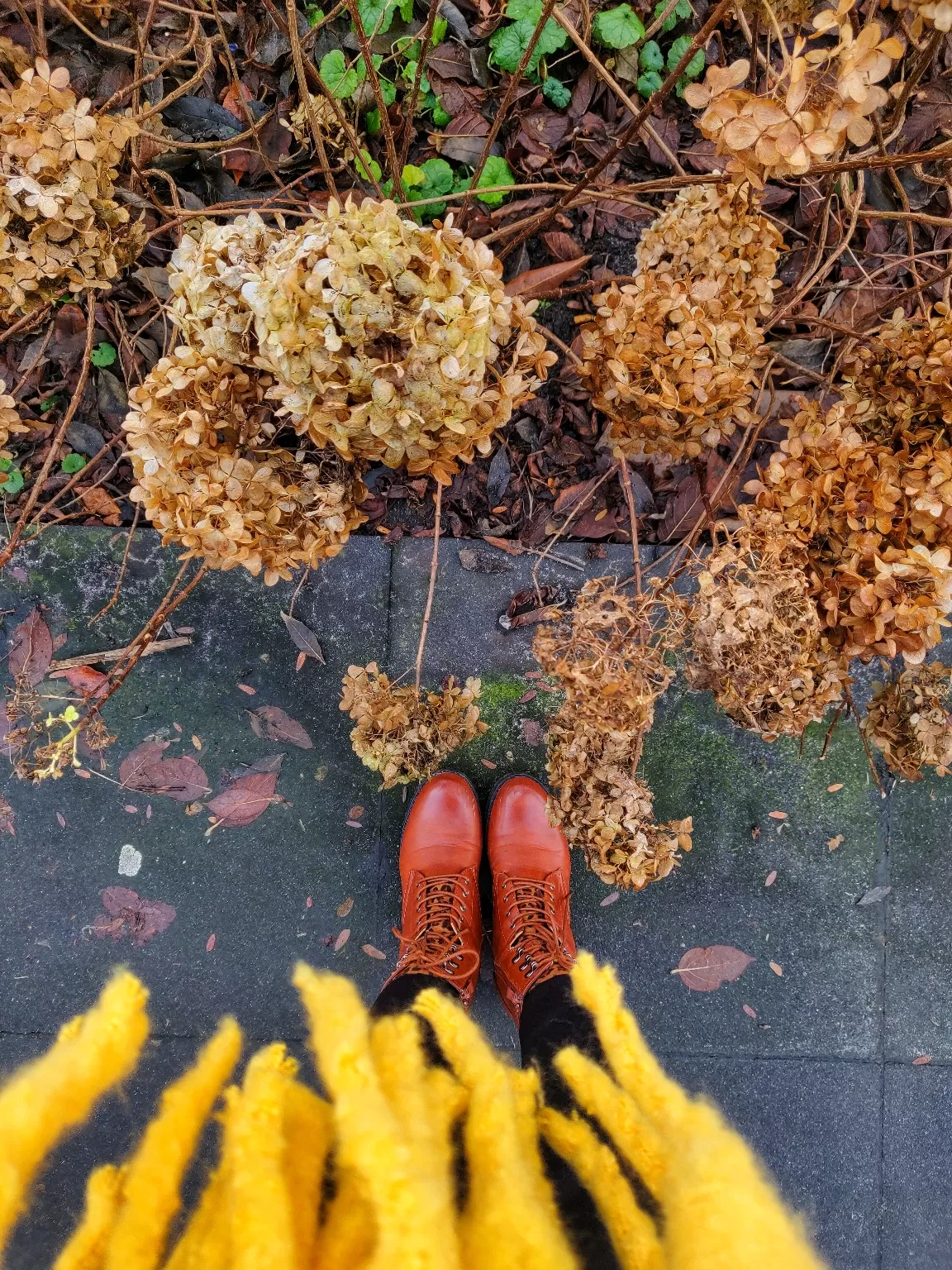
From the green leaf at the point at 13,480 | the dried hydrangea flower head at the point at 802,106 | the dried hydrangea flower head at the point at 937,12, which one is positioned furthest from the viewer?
the green leaf at the point at 13,480

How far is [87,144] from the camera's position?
121 cm

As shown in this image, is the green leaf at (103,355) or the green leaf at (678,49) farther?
the green leaf at (103,355)

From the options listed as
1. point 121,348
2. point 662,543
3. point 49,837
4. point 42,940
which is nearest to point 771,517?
point 662,543

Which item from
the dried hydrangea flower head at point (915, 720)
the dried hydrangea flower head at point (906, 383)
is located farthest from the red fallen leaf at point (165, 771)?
the dried hydrangea flower head at point (906, 383)

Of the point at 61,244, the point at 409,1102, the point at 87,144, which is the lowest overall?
the point at 409,1102

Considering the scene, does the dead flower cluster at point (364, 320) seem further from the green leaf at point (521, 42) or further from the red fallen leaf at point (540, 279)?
the green leaf at point (521, 42)

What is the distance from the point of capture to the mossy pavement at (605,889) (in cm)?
197

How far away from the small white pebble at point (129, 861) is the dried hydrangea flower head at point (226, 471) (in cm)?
108

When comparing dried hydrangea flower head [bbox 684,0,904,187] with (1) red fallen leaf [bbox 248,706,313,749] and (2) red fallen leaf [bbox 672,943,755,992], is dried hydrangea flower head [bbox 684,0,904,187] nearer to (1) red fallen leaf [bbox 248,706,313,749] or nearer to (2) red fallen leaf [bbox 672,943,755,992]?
(1) red fallen leaf [bbox 248,706,313,749]

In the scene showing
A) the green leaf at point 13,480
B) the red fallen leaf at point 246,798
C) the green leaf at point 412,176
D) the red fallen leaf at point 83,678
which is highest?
the green leaf at point 412,176

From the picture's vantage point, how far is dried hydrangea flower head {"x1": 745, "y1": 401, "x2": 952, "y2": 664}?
3.86ft

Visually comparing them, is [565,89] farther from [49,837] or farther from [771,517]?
[49,837]

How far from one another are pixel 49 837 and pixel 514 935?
126 centimetres

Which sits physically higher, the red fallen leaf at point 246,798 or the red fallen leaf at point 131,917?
the red fallen leaf at point 246,798
